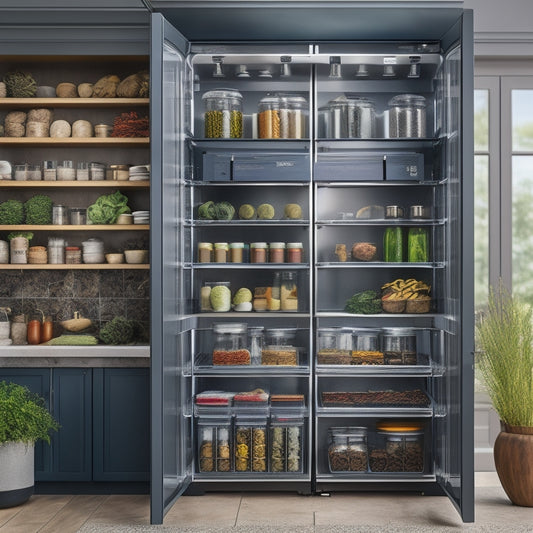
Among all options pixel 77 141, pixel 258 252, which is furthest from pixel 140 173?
pixel 258 252

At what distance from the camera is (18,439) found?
4395 millimetres

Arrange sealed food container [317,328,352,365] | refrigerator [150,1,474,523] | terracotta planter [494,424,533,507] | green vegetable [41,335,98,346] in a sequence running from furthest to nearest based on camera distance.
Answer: green vegetable [41,335,98,346] < sealed food container [317,328,352,365] < refrigerator [150,1,474,523] < terracotta planter [494,424,533,507]

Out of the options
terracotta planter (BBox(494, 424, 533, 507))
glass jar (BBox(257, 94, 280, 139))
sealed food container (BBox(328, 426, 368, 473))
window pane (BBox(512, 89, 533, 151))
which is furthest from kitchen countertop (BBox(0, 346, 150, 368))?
window pane (BBox(512, 89, 533, 151))

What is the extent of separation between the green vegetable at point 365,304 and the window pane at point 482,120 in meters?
1.38

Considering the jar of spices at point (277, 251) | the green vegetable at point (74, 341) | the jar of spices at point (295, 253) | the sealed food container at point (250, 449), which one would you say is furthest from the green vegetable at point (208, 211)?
the sealed food container at point (250, 449)

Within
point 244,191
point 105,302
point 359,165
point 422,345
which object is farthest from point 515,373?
point 105,302

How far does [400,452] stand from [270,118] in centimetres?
219

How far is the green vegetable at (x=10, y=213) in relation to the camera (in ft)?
16.6

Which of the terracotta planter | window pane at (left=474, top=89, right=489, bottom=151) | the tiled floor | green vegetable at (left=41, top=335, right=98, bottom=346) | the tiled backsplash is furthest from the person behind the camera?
window pane at (left=474, top=89, right=489, bottom=151)

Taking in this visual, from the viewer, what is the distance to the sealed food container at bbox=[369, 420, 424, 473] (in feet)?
15.6

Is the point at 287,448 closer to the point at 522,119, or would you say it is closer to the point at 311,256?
the point at 311,256

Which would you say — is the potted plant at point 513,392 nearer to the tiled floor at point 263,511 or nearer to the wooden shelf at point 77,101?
the tiled floor at point 263,511

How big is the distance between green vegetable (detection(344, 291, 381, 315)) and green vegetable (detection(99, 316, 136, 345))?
1398mm

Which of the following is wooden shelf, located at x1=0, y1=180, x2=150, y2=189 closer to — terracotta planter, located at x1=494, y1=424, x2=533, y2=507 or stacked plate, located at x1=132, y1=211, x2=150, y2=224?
stacked plate, located at x1=132, y1=211, x2=150, y2=224
